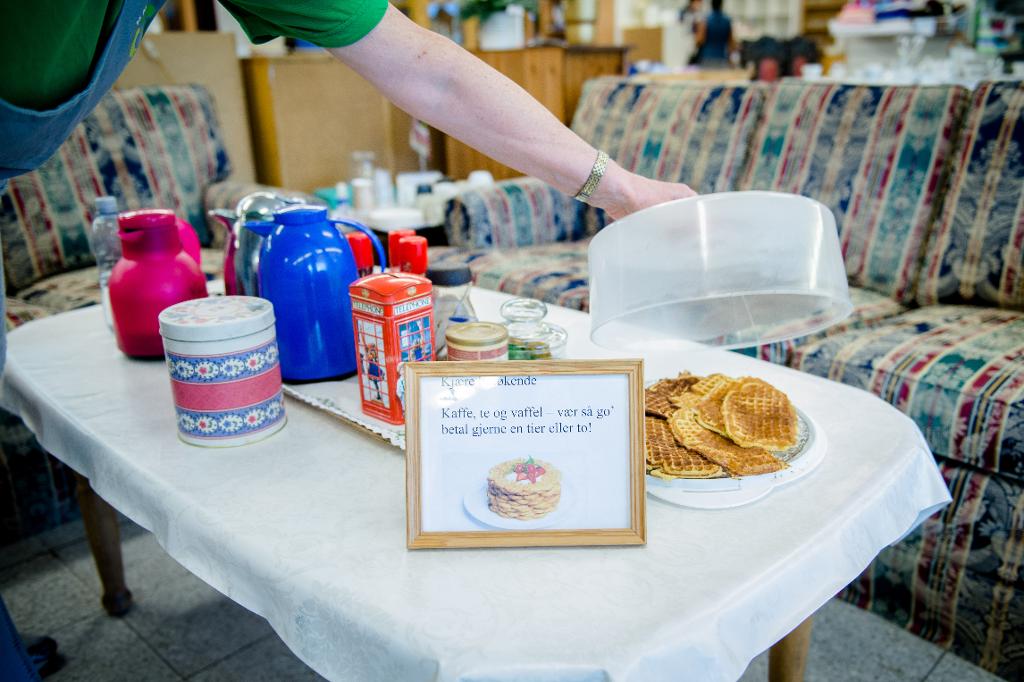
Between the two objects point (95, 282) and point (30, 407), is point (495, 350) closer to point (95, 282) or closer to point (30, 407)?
point (30, 407)

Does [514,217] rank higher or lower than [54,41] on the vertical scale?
lower

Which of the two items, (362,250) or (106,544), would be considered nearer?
(362,250)

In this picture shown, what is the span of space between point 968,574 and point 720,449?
2.97 ft

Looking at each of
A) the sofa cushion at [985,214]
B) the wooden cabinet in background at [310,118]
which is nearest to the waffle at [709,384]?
the sofa cushion at [985,214]

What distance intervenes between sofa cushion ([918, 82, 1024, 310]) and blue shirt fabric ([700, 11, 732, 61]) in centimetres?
348

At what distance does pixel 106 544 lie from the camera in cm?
158

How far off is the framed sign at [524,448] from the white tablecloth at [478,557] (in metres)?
0.03

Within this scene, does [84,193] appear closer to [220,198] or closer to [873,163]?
[220,198]

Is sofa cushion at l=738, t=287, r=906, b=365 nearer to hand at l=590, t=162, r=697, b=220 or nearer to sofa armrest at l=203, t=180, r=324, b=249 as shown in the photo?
hand at l=590, t=162, r=697, b=220

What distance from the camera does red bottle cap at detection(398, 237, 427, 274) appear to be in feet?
3.83

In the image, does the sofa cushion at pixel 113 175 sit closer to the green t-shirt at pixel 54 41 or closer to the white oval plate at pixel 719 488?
the green t-shirt at pixel 54 41

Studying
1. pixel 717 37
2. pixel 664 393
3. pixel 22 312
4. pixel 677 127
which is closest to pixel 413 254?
pixel 664 393

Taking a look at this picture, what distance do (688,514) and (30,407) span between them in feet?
3.34

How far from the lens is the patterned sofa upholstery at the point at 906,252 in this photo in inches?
58.5
